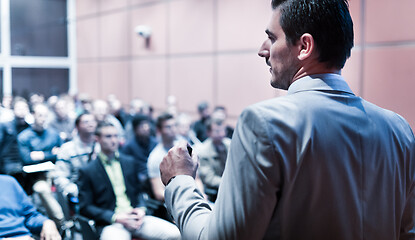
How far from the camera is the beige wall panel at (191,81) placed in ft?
24.9

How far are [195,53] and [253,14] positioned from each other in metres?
1.64

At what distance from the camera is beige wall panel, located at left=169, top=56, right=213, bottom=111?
24.9ft

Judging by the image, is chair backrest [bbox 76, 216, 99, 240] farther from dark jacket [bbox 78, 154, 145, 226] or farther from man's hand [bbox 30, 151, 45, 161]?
man's hand [bbox 30, 151, 45, 161]

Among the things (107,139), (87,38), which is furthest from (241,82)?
(87,38)

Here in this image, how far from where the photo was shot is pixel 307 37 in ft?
2.75

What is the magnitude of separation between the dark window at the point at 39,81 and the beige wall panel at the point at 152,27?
3.79 meters

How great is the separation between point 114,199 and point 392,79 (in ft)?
10.6

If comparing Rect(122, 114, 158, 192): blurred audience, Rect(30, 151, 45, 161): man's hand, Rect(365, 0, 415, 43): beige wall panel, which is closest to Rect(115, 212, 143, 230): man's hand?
Rect(122, 114, 158, 192): blurred audience

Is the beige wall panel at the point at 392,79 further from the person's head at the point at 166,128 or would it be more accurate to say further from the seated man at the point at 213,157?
the person's head at the point at 166,128

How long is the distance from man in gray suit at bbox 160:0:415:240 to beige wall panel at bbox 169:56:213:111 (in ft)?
21.6

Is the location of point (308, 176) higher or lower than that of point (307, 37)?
lower

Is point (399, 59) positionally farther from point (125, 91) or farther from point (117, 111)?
point (125, 91)

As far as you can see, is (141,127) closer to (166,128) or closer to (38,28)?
(166,128)

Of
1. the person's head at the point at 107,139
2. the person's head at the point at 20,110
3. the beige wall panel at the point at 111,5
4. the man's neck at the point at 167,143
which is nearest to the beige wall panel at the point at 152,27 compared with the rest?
the beige wall panel at the point at 111,5
